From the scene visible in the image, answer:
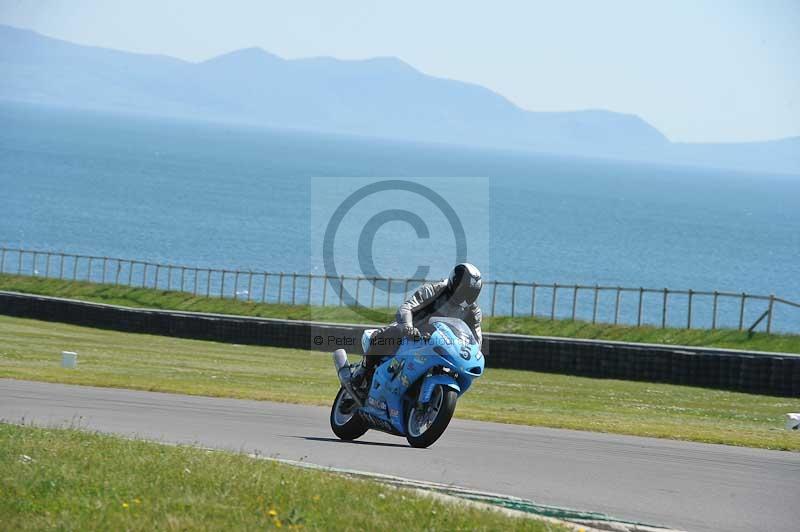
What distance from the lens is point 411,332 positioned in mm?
11906

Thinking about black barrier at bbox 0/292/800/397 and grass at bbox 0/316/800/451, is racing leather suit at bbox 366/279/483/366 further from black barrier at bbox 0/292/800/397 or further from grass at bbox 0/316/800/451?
black barrier at bbox 0/292/800/397

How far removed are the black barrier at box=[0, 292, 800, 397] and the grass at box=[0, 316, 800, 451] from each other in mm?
534

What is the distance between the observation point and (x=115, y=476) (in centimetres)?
920

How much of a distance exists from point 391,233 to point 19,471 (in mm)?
116278

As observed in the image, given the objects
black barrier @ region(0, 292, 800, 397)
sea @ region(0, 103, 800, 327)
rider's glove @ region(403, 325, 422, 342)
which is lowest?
black barrier @ region(0, 292, 800, 397)

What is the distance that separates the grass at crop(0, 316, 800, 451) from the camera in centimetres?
1755

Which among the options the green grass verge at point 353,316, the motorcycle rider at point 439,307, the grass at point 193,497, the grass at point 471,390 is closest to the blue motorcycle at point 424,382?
the motorcycle rider at point 439,307

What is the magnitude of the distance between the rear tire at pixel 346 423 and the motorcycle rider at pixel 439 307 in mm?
904

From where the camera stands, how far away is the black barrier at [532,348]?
27.0 m

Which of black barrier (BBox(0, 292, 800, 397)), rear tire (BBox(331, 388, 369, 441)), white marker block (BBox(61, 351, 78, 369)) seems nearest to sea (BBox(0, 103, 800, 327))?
black barrier (BBox(0, 292, 800, 397))

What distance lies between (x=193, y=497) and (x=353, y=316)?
34.3 m

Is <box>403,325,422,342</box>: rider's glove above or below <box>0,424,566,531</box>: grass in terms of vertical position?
above

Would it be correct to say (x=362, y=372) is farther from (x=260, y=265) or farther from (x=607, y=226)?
(x=607, y=226)

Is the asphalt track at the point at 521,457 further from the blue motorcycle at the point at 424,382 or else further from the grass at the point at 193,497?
the grass at the point at 193,497
